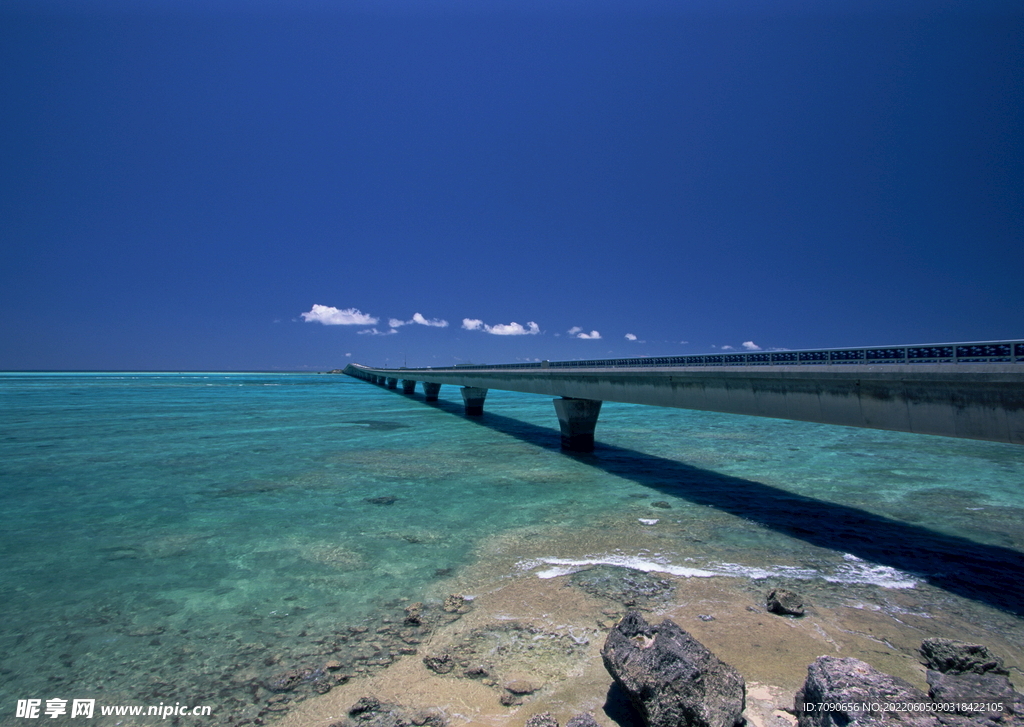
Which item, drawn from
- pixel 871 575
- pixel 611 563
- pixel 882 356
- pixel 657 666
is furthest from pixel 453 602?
pixel 882 356

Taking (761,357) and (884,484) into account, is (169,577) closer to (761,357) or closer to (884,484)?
(761,357)

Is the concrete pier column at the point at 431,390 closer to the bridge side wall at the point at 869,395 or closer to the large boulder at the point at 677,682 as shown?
the bridge side wall at the point at 869,395

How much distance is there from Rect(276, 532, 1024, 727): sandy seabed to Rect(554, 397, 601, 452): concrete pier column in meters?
18.0

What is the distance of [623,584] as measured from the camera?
9773 millimetres

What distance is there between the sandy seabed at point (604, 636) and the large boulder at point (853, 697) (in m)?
0.87

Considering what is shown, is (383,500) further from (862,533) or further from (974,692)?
(974,692)

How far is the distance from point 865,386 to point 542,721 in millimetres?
13888

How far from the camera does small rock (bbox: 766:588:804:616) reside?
27.6ft

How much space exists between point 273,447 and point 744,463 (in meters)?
28.8

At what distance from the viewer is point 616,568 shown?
1066 cm

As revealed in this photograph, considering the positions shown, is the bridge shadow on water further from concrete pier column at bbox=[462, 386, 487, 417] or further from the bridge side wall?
concrete pier column at bbox=[462, 386, 487, 417]

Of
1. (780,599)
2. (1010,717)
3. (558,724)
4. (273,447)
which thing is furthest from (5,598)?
(273,447)

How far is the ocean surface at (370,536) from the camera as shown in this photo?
7.79 meters

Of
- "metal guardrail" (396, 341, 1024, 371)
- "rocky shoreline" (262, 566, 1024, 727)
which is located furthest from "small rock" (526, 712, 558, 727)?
"metal guardrail" (396, 341, 1024, 371)
